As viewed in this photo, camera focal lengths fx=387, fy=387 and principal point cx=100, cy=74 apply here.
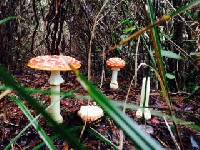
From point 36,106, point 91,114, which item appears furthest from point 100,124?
point 36,106

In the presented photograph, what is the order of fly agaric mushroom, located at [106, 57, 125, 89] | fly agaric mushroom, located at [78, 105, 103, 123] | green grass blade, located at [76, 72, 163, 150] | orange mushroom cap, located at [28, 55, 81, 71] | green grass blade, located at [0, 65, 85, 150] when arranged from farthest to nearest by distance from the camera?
fly agaric mushroom, located at [106, 57, 125, 89] → fly agaric mushroom, located at [78, 105, 103, 123] → orange mushroom cap, located at [28, 55, 81, 71] → green grass blade, located at [76, 72, 163, 150] → green grass blade, located at [0, 65, 85, 150]

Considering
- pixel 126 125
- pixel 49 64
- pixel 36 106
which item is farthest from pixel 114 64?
pixel 36 106

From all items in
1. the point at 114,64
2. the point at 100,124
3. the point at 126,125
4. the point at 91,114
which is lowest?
the point at 100,124

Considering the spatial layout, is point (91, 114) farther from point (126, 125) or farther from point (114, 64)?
point (126, 125)

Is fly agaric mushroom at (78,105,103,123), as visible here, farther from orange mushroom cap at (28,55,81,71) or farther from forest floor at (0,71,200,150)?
orange mushroom cap at (28,55,81,71)

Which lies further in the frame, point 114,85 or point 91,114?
point 114,85

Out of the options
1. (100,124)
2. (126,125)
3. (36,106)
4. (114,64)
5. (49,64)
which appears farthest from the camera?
(114,64)

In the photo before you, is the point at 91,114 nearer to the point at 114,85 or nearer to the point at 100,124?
the point at 100,124

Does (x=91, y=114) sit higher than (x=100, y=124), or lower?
higher

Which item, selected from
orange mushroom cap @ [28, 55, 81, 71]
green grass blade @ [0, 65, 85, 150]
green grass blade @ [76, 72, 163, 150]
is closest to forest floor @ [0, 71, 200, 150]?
orange mushroom cap @ [28, 55, 81, 71]

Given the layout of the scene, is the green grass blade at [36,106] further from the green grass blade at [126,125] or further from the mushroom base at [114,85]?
the mushroom base at [114,85]

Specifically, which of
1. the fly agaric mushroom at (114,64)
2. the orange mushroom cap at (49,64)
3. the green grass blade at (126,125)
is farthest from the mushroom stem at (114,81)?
the green grass blade at (126,125)

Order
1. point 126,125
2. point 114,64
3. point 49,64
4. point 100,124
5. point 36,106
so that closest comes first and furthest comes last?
point 36,106 → point 126,125 → point 49,64 → point 100,124 → point 114,64

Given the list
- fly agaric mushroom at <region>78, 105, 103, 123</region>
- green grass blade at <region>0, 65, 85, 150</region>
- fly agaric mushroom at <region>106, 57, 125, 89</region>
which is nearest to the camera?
green grass blade at <region>0, 65, 85, 150</region>
